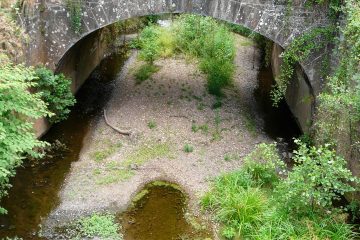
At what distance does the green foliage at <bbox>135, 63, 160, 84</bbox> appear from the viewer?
16.7m

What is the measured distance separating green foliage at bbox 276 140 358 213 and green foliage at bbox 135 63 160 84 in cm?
869

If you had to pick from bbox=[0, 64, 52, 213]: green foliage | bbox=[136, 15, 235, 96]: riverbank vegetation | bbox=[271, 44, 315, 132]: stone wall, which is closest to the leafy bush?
bbox=[136, 15, 235, 96]: riverbank vegetation

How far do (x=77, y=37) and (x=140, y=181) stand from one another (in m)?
4.32

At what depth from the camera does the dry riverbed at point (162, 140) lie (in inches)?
437

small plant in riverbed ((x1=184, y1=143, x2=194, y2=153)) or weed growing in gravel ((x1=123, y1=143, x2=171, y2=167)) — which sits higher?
small plant in riverbed ((x1=184, y1=143, x2=194, y2=153))

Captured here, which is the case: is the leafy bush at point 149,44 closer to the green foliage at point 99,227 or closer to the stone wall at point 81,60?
the stone wall at point 81,60

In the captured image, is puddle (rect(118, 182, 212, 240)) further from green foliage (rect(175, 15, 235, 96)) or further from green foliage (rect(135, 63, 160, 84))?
green foliage (rect(135, 63, 160, 84))

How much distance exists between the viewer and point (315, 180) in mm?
8414

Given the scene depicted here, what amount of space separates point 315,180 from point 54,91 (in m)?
7.29

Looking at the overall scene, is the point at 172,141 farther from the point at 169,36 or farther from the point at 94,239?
the point at 169,36

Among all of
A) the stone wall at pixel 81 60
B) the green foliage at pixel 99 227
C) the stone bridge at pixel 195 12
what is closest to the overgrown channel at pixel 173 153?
the green foliage at pixel 99 227

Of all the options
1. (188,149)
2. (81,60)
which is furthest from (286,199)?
(81,60)

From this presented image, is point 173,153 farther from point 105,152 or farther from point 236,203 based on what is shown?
point 236,203

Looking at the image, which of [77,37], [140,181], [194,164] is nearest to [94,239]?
[140,181]
